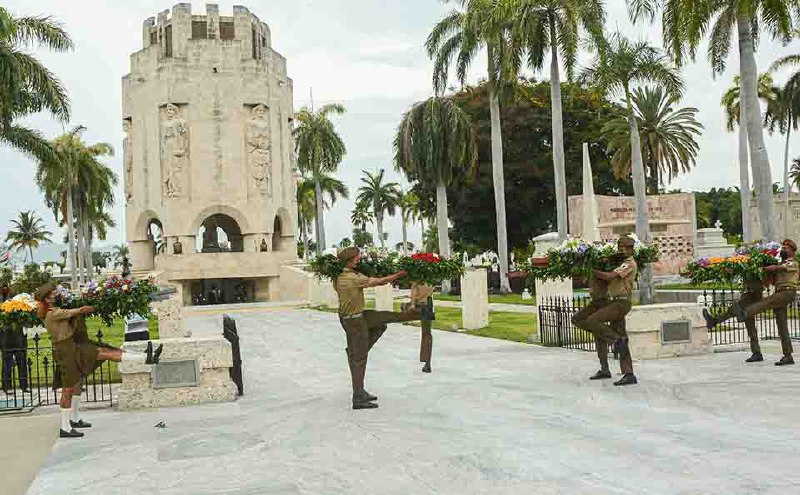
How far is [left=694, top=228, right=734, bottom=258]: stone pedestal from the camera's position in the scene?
1603 inches

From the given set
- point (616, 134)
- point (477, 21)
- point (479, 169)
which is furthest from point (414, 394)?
point (616, 134)

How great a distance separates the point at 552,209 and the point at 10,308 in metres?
42.6

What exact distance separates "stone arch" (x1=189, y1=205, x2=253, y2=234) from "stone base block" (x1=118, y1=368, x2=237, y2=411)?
42.0 metres

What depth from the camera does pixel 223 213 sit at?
51656 millimetres

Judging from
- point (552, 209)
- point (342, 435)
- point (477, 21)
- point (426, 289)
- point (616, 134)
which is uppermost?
point (477, 21)

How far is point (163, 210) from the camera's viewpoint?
2018 inches

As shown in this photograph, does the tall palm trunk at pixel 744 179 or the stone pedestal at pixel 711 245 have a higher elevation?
the tall palm trunk at pixel 744 179

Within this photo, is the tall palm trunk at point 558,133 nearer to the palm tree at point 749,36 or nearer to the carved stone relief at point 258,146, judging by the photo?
the palm tree at point 749,36

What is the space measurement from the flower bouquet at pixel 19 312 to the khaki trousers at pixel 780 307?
9981 mm

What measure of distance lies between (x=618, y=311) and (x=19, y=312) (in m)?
7.96

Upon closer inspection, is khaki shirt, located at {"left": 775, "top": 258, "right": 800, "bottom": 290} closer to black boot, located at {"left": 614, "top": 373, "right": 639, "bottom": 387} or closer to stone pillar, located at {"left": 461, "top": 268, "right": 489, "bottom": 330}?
black boot, located at {"left": 614, "top": 373, "right": 639, "bottom": 387}

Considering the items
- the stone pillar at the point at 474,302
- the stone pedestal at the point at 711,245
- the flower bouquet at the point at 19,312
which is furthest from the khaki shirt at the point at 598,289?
the stone pedestal at the point at 711,245

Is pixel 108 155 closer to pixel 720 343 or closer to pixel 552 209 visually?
pixel 552 209

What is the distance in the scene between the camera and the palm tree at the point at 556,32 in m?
29.2
